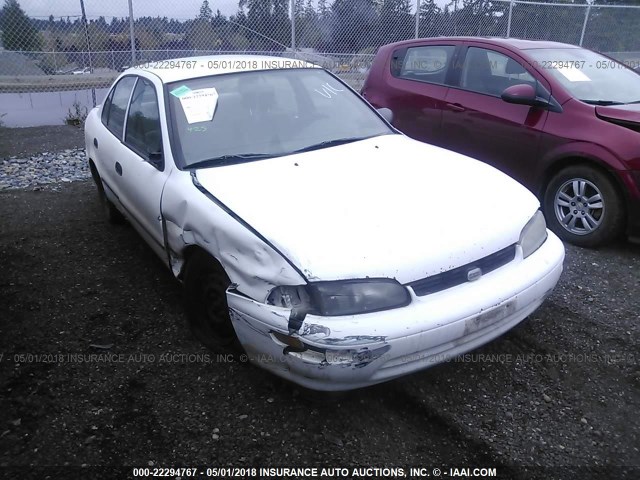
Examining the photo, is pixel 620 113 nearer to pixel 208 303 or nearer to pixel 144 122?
pixel 208 303

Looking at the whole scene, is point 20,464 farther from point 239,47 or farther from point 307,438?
point 239,47

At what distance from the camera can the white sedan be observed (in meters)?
2.16

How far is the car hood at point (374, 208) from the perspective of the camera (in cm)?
223

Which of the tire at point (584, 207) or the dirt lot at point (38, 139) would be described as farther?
the dirt lot at point (38, 139)

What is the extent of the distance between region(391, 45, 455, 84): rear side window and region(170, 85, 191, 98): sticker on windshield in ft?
9.47

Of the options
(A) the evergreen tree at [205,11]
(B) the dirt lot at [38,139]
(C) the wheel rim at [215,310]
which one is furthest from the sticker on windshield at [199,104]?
(A) the evergreen tree at [205,11]

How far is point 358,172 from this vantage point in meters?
2.96

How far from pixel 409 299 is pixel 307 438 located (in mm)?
750

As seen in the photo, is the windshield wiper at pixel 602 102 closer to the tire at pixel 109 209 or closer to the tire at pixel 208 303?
the tire at pixel 208 303

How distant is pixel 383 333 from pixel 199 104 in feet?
6.37

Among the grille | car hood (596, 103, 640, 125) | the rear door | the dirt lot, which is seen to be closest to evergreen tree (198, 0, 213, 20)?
the dirt lot

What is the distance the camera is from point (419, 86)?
546 centimetres

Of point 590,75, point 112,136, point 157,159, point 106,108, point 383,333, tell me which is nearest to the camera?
point 383,333

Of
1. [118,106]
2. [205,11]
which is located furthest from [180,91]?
[205,11]
